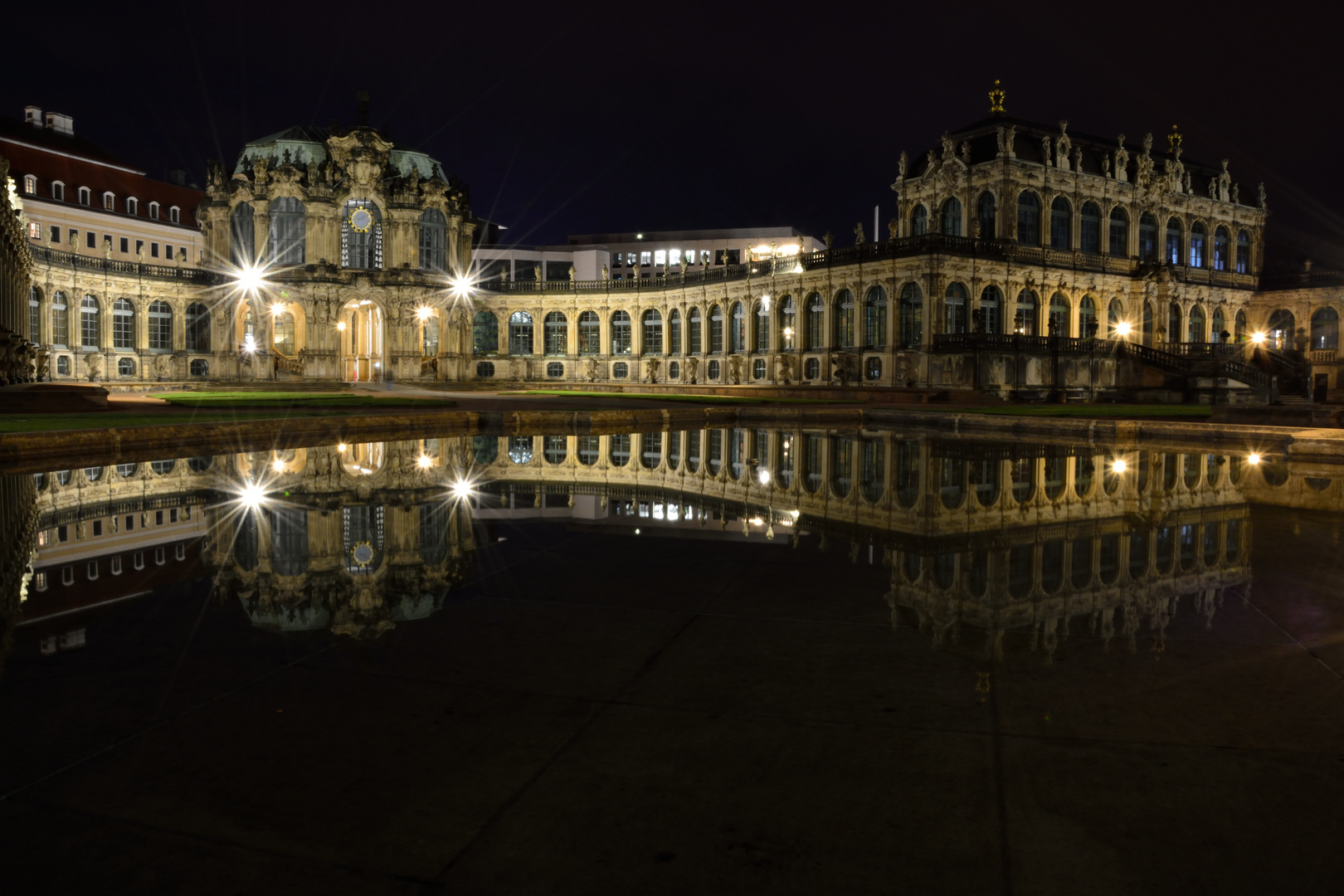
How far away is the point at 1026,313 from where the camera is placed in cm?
6394

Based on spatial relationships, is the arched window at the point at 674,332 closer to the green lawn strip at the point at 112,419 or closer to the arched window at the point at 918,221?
the arched window at the point at 918,221

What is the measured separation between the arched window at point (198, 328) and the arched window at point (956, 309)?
5790 centimetres

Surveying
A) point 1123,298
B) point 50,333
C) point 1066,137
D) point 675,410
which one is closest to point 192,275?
point 50,333

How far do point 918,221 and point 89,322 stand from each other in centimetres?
6291

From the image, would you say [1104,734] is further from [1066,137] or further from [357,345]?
[357,345]

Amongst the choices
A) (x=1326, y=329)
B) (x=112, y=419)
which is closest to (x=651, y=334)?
(x=1326, y=329)

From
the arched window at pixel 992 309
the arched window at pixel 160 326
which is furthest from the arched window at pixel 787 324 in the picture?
the arched window at pixel 160 326

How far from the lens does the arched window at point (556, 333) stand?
8312 centimetres

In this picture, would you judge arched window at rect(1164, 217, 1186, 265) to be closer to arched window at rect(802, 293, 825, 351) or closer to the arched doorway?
arched window at rect(802, 293, 825, 351)

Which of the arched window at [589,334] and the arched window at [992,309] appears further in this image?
the arched window at [589,334]

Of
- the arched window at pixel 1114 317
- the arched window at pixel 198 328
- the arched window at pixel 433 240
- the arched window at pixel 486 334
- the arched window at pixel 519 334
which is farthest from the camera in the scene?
the arched window at pixel 519 334

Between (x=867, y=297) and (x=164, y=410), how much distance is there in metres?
43.8

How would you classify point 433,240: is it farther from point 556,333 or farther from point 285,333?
point 285,333

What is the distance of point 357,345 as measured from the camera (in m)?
86.6
